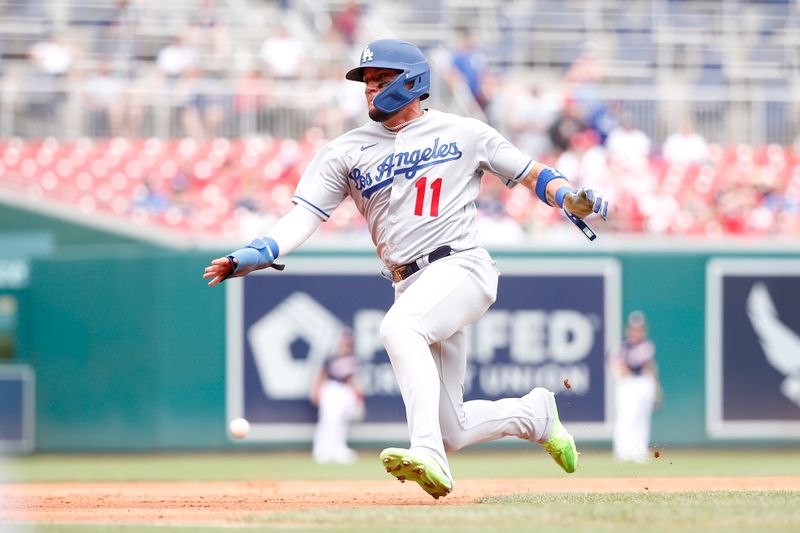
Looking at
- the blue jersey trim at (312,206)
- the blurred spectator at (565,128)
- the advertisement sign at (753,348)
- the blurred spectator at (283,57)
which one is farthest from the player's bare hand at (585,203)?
the blurred spectator at (283,57)

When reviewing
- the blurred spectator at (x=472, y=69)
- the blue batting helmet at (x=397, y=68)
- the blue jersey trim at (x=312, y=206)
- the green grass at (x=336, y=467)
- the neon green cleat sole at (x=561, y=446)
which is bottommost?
the green grass at (x=336, y=467)

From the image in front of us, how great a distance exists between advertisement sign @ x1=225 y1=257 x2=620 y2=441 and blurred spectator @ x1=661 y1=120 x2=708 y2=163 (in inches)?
101

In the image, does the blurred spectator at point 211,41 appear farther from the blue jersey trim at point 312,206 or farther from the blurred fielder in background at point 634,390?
the blue jersey trim at point 312,206

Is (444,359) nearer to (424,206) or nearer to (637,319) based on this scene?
(424,206)

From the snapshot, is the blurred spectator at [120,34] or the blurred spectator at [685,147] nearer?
the blurred spectator at [685,147]

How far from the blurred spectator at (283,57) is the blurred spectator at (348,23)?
1.98ft

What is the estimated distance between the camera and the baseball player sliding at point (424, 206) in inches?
230

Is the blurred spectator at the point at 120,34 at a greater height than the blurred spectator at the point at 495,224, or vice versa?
the blurred spectator at the point at 120,34

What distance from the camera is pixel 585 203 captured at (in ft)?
18.6

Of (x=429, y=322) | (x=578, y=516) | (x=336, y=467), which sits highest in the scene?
(x=429, y=322)

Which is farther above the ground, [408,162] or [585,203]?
[408,162]

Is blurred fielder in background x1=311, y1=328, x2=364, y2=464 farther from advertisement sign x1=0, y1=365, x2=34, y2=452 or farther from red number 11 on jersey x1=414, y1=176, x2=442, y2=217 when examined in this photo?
red number 11 on jersey x1=414, y1=176, x2=442, y2=217

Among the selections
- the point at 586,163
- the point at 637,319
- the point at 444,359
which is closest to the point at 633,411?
the point at 637,319

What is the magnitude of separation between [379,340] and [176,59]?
4.48m
